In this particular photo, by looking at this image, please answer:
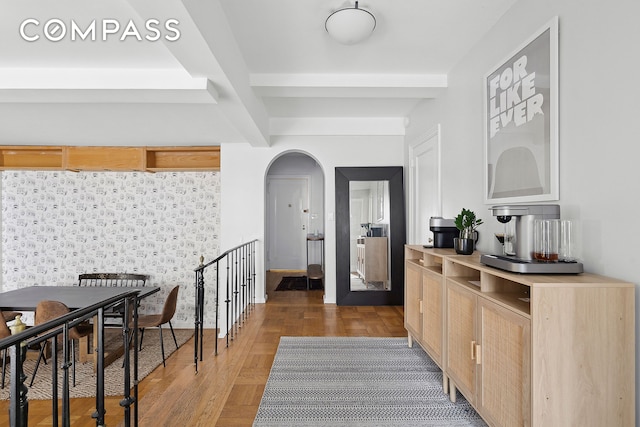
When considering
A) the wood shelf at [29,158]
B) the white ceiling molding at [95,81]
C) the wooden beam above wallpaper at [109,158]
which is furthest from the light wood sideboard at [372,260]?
the wood shelf at [29,158]

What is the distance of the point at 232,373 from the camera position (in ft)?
8.63

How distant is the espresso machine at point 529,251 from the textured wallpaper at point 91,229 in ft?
14.1

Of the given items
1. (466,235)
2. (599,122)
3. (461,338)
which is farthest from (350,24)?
(461,338)

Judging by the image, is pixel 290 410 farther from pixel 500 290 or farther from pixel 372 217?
pixel 372 217

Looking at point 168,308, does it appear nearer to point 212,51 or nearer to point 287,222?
point 212,51

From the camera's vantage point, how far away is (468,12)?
7.33 feet

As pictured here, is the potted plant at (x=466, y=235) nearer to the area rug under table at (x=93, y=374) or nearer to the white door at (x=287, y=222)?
the area rug under table at (x=93, y=374)

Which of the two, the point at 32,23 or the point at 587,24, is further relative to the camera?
the point at 32,23

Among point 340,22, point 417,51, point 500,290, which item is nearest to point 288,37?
point 340,22

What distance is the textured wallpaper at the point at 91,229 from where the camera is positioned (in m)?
5.12

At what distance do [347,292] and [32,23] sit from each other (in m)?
4.01

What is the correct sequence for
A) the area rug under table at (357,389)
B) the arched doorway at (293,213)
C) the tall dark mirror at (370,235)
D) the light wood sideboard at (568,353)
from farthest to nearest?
the arched doorway at (293,213) < the tall dark mirror at (370,235) < the area rug under table at (357,389) < the light wood sideboard at (568,353)

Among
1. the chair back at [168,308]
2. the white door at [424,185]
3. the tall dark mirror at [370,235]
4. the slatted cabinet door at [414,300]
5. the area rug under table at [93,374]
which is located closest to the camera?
the slatted cabinet door at [414,300]

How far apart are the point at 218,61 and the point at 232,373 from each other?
2294 mm
